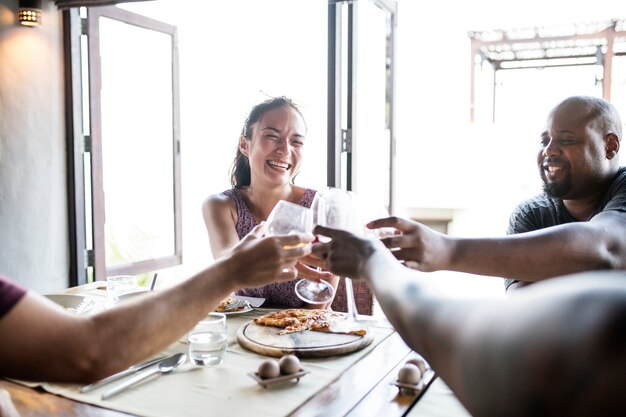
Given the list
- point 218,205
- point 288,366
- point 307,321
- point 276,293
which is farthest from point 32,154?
point 288,366

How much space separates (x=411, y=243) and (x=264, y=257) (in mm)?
414

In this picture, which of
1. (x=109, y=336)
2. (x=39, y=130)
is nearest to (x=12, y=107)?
(x=39, y=130)

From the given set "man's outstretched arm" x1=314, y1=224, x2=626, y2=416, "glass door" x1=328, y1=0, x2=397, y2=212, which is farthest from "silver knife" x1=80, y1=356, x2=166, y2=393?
"glass door" x1=328, y1=0, x2=397, y2=212

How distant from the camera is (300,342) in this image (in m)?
1.32

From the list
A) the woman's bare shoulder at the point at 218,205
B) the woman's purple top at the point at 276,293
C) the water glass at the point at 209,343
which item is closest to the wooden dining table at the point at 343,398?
the water glass at the point at 209,343

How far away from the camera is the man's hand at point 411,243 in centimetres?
135

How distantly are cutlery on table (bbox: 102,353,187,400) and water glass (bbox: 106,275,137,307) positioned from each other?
52 centimetres

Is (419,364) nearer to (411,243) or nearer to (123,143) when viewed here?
(411,243)

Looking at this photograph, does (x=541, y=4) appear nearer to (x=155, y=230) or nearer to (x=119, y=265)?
(x=155, y=230)

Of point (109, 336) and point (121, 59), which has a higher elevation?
point (121, 59)

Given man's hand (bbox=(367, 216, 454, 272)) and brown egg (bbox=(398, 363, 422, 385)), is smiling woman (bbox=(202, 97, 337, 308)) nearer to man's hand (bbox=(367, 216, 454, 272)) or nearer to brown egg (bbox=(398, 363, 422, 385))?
man's hand (bbox=(367, 216, 454, 272))

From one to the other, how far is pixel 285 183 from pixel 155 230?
2.48m

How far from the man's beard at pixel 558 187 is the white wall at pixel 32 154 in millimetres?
2837

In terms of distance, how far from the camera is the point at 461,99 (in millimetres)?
6988
